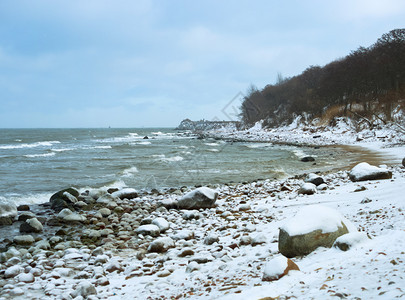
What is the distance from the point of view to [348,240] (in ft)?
12.7

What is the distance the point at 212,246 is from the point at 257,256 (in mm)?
1119

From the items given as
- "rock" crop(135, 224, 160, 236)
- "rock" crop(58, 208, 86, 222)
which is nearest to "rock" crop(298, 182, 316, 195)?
"rock" crop(135, 224, 160, 236)

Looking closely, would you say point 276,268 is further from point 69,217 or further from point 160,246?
point 69,217

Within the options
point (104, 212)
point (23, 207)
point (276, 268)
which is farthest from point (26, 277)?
point (23, 207)

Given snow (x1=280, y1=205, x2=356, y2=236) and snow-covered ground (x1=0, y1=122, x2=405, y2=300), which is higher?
snow (x1=280, y1=205, x2=356, y2=236)

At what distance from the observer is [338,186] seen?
9500mm

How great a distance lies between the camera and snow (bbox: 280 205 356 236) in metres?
4.31

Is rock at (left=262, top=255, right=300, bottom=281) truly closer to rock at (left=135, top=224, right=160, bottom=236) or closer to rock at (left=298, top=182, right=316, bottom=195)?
rock at (left=135, top=224, right=160, bottom=236)

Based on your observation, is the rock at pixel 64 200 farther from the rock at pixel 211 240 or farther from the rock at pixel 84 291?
the rock at pixel 84 291

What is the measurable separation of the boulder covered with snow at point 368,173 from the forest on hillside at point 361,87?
2436cm

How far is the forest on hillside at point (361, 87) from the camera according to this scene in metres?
40.0

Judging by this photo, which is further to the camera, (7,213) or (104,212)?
(104,212)

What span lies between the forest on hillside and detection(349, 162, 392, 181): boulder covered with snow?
2436 centimetres

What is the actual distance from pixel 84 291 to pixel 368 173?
865 cm
